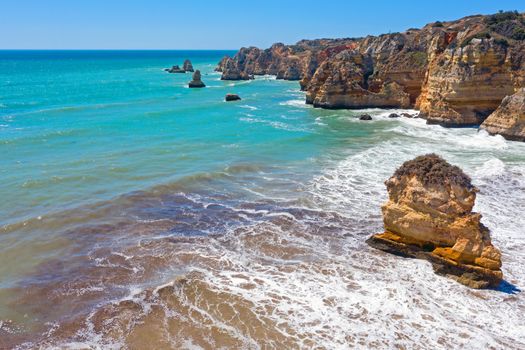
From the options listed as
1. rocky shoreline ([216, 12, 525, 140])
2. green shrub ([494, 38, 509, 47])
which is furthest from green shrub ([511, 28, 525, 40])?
green shrub ([494, 38, 509, 47])

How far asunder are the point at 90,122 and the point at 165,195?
2427cm

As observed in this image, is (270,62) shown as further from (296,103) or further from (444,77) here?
(444,77)

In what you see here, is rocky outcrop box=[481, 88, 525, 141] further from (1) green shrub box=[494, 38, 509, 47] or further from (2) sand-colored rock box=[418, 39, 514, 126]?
(1) green shrub box=[494, 38, 509, 47]

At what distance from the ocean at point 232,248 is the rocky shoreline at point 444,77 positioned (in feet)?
14.6

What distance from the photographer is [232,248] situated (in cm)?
1538

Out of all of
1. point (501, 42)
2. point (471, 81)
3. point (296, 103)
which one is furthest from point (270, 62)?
point (471, 81)

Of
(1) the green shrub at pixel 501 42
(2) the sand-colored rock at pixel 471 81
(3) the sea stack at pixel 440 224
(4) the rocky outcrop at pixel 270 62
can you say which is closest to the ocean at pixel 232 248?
(3) the sea stack at pixel 440 224

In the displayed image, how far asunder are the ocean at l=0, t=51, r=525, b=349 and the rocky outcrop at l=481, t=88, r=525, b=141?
868 millimetres

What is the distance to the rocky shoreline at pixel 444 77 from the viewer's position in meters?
35.8

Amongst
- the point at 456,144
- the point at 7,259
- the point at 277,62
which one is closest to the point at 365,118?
the point at 456,144

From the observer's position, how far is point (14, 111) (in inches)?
1919

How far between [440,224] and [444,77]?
27.7 metres

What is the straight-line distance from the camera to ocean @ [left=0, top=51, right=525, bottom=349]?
35.6 feet

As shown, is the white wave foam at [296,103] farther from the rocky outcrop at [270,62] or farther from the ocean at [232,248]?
the rocky outcrop at [270,62]
